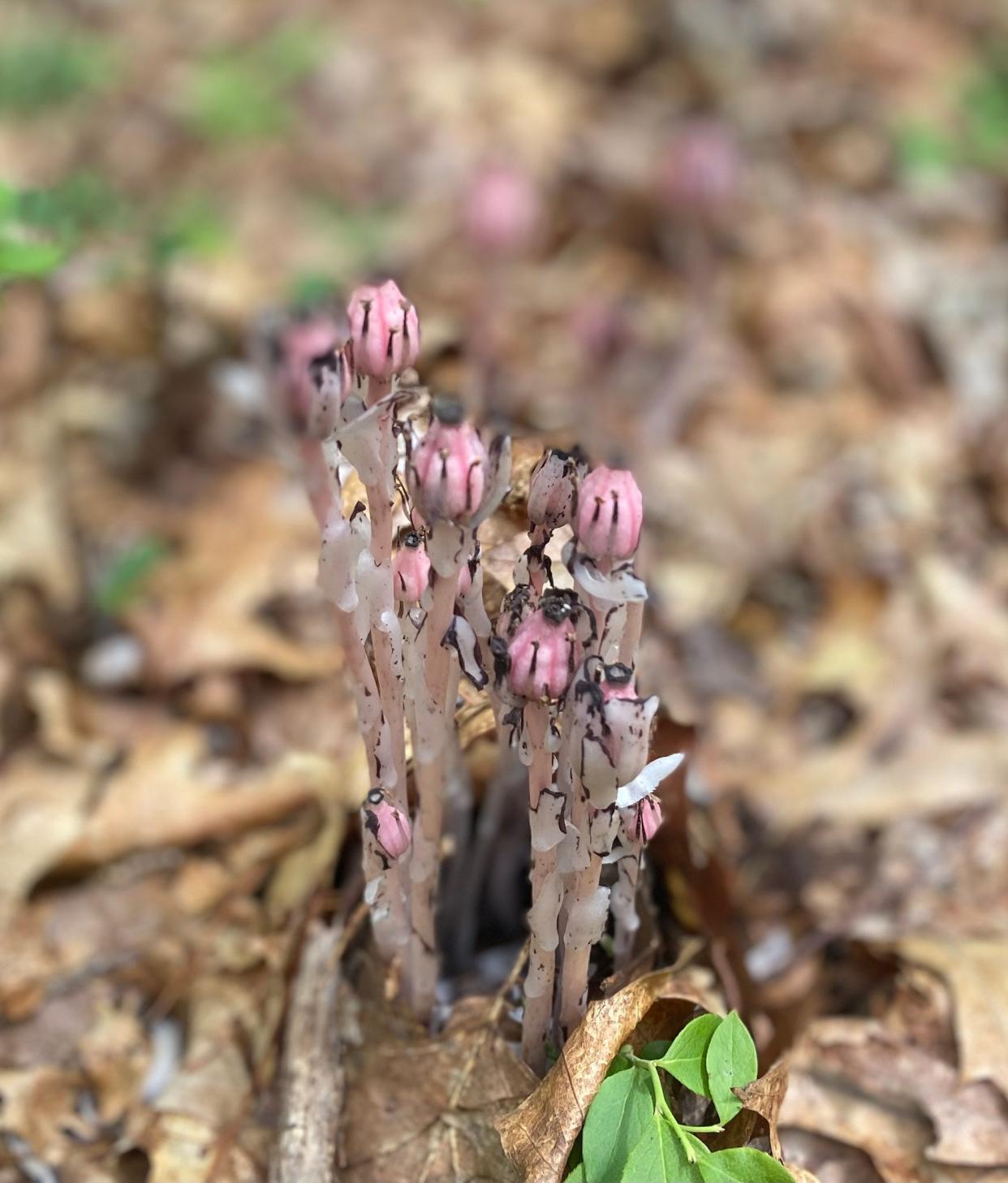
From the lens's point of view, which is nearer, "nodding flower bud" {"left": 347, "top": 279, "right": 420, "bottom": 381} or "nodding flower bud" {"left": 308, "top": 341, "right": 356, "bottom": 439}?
"nodding flower bud" {"left": 347, "top": 279, "right": 420, "bottom": 381}

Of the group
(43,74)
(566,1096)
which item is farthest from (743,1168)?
(43,74)

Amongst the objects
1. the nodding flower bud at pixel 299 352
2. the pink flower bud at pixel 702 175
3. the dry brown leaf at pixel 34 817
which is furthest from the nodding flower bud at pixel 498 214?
the dry brown leaf at pixel 34 817

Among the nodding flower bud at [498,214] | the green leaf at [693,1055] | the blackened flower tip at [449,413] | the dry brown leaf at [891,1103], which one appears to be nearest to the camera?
the blackened flower tip at [449,413]

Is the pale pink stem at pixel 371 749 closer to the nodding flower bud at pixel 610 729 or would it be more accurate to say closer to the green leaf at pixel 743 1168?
the nodding flower bud at pixel 610 729

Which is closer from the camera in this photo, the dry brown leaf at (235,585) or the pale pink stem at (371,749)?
the pale pink stem at (371,749)

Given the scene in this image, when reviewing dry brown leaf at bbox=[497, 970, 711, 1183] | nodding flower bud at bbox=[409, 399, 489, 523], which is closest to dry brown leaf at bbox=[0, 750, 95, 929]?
dry brown leaf at bbox=[497, 970, 711, 1183]

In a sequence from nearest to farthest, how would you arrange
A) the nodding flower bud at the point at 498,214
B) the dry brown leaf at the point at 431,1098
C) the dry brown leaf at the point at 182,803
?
1. the dry brown leaf at the point at 431,1098
2. the dry brown leaf at the point at 182,803
3. the nodding flower bud at the point at 498,214

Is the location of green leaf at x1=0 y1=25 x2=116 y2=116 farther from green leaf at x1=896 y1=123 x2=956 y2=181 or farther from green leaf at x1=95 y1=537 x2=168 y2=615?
green leaf at x1=896 y1=123 x2=956 y2=181
